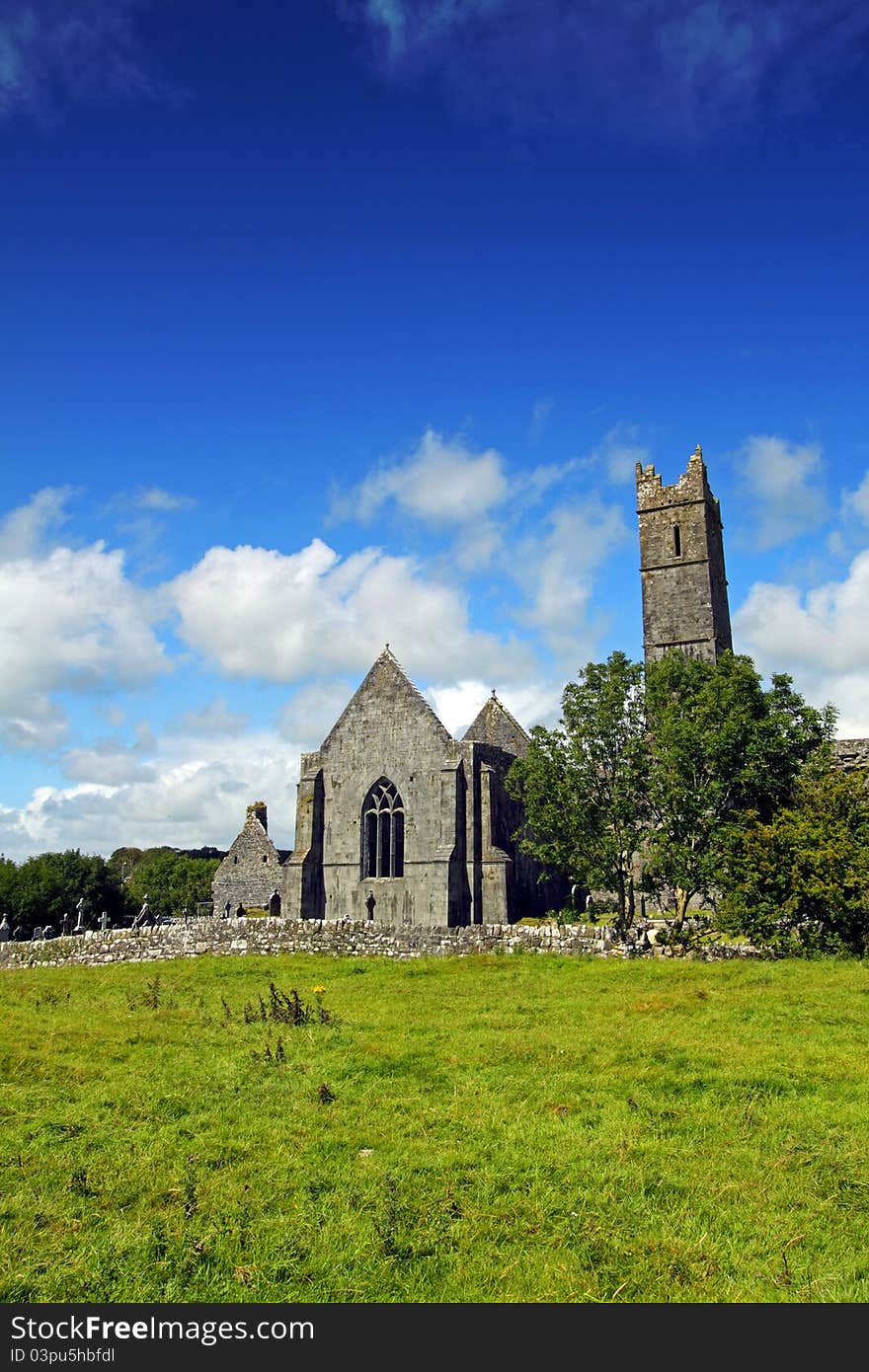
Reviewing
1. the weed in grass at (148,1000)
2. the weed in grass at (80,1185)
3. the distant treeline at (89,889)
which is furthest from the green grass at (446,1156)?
the distant treeline at (89,889)

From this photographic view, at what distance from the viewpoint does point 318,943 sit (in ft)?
82.0

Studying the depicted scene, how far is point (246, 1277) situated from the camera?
5566 mm

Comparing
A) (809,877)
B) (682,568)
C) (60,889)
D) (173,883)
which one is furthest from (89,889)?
(809,877)

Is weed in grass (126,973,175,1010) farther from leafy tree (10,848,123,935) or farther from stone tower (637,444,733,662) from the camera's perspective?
leafy tree (10,848,123,935)

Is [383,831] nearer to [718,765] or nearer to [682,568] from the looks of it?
[718,765]

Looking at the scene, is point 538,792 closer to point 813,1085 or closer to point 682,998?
point 682,998

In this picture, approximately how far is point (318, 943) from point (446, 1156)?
59.2 ft

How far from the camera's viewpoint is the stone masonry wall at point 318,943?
22.0m

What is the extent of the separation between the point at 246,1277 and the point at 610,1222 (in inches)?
106

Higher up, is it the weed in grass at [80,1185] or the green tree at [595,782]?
the green tree at [595,782]

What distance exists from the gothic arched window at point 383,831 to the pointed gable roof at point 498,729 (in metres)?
7.66

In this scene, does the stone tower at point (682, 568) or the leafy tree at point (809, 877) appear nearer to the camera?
the leafy tree at point (809, 877)

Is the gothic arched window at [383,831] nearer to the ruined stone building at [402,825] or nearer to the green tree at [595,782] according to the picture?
the ruined stone building at [402,825]
